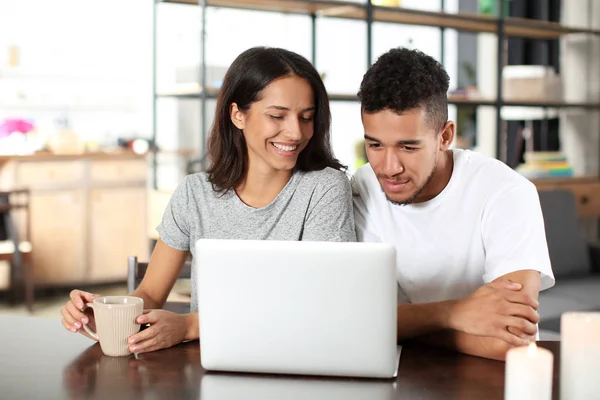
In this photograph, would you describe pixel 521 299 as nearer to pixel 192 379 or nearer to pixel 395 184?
pixel 395 184

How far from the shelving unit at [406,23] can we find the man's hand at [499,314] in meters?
2.31

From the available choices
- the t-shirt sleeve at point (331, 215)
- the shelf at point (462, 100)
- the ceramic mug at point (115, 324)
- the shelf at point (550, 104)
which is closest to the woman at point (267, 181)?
the t-shirt sleeve at point (331, 215)

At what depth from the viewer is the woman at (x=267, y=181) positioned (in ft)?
5.64

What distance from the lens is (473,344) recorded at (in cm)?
137

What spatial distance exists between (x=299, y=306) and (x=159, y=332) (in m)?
0.33

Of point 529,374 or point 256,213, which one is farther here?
point 256,213

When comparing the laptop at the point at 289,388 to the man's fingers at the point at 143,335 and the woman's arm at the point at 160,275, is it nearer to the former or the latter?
the man's fingers at the point at 143,335

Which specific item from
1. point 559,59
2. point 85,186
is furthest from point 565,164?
point 85,186

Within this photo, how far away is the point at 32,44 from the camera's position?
6.16 meters

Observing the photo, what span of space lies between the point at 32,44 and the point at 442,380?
565 cm

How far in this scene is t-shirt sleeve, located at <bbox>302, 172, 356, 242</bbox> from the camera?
1692mm

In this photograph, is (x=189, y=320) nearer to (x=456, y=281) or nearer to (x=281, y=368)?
(x=281, y=368)

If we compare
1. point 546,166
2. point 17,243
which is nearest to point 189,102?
point 17,243

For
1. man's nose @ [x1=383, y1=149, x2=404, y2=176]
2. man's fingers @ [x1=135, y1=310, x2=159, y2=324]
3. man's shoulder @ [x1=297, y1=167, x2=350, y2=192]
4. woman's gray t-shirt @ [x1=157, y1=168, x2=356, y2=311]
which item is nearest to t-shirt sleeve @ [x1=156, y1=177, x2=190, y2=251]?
woman's gray t-shirt @ [x1=157, y1=168, x2=356, y2=311]
